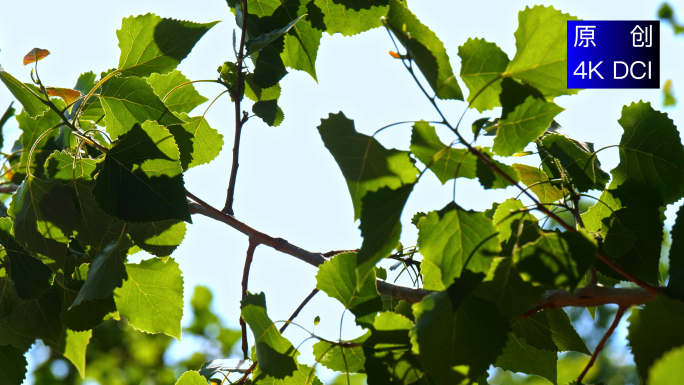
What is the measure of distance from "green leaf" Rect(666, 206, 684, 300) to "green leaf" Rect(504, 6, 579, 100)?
0.65 ft

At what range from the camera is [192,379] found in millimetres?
691

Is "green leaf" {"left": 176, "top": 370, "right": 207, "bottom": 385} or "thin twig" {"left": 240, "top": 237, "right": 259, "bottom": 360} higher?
"thin twig" {"left": 240, "top": 237, "right": 259, "bottom": 360}

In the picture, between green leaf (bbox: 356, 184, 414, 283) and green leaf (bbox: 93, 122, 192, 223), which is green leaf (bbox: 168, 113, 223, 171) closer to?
green leaf (bbox: 93, 122, 192, 223)

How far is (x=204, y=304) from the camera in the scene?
5.17 m

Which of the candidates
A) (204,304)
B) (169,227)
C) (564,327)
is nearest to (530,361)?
(564,327)

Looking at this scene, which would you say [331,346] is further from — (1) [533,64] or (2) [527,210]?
(1) [533,64]

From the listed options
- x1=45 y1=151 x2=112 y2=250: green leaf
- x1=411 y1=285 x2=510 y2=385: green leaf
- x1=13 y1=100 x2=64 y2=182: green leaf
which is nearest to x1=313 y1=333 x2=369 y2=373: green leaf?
x1=411 y1=285 x2=510 y2=385: green leaf

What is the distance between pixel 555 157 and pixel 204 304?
4990mm

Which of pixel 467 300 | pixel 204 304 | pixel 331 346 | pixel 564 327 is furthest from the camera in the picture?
pixel 204 304

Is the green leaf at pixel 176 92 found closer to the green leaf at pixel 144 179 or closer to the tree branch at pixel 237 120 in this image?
the tree branch at pixel 237 120

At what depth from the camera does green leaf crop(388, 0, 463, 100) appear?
19.7 inches

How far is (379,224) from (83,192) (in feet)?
1.54

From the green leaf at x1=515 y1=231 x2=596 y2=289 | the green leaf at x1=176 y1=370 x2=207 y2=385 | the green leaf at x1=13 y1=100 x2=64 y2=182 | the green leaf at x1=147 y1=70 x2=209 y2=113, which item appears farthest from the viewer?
the green leaf at x1=13 y1=100 x2=64 y2=182

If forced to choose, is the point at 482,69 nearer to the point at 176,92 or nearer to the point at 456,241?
the point at 456,241
